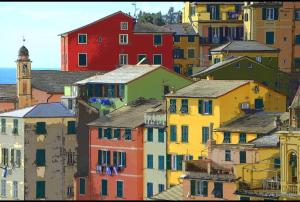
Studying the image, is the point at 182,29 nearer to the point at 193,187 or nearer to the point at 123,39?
the point at 123,39

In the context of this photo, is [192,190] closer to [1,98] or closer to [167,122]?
[167,122]

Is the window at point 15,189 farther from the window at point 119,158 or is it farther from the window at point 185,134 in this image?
the window at point 185,134

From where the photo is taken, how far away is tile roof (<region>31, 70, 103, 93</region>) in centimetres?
11438

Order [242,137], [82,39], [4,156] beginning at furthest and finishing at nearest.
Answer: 1. [82,39]
2. [4,156]
3. [242,137]

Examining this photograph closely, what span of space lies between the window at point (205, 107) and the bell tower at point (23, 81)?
23613mm

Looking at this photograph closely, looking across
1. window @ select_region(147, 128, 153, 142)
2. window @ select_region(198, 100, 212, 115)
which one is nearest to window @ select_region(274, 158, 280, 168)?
window @ select_region(198, 100, 212, 115)

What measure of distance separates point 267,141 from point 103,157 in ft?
61.1

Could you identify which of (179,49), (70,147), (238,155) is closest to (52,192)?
(70,147)

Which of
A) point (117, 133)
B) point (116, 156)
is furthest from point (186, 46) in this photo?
point (116, 156)

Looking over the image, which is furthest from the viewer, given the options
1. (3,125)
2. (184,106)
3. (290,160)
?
(3,125)

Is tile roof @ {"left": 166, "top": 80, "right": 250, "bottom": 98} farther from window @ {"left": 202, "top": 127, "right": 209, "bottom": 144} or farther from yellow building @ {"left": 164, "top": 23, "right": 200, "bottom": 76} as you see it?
yellow building @ {"left": 164, "top": 23, "right": 200, "bottom": 76}

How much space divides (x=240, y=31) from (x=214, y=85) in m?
42.9

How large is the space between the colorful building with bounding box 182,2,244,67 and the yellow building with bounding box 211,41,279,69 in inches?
595

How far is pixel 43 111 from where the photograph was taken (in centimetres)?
10275
